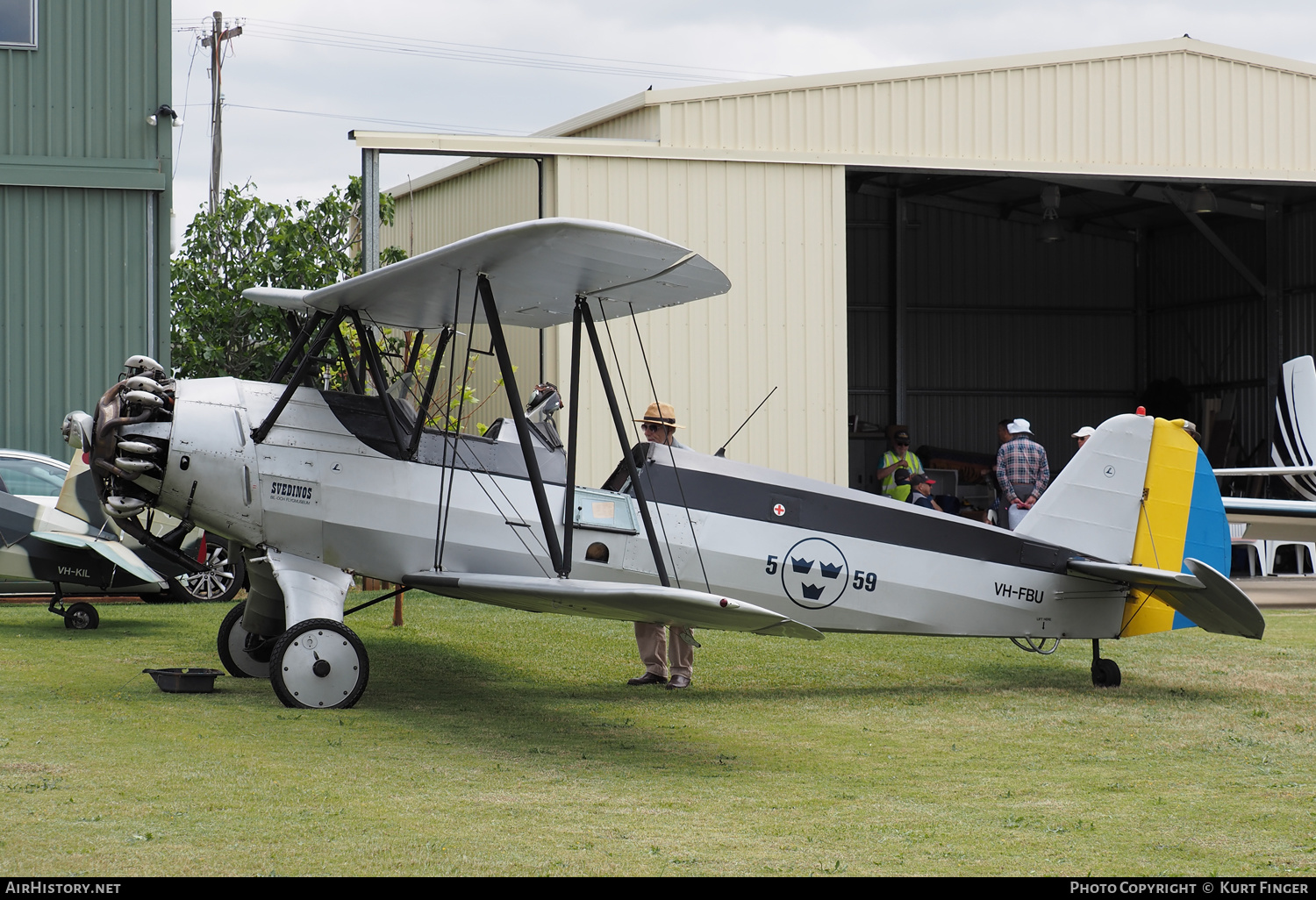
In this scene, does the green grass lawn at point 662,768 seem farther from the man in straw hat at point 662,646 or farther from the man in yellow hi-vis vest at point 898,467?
the man in yellow hi-vis vest at point 898,467

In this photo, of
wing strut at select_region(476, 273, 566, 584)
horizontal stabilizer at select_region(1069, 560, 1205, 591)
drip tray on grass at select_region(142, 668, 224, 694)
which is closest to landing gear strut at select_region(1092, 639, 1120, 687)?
horizontal stabilizer at select_region(1069, 560, 1205, 591)

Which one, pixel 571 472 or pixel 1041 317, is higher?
pixel 1041 317

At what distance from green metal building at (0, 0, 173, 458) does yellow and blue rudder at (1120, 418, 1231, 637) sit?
464 inches

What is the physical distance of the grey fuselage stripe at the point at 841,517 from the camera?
852 cm

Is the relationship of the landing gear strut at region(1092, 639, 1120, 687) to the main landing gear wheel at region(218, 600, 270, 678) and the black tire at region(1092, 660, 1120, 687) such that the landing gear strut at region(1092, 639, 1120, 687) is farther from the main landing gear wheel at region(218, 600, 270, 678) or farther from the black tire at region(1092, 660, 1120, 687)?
the main landing gear wheel at region(218, 600, 270, 678)

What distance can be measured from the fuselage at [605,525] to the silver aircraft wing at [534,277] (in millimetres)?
699

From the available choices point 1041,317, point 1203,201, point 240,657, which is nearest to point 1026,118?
point 1203,201

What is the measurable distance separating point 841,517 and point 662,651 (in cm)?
160

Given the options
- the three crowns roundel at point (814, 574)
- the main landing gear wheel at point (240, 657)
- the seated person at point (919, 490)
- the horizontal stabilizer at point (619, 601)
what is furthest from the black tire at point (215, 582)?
the seated person at point (919, 490)

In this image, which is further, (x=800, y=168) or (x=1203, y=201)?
(x=1203, y=201)

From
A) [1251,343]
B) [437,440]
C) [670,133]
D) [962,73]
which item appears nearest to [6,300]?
[670,133]

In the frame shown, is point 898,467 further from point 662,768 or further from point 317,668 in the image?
point 662,768

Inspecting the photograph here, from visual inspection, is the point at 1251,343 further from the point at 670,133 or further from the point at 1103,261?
the point at 670,133

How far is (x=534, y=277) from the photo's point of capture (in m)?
7.76
